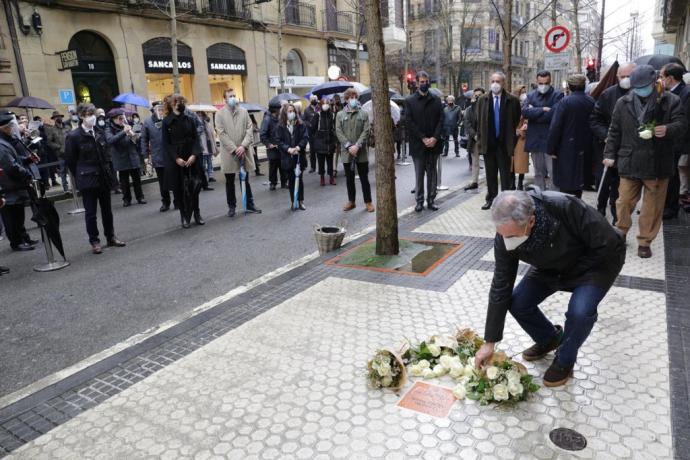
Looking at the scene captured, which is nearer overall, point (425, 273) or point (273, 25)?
point (425, 273)

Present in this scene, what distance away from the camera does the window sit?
93.9 ft

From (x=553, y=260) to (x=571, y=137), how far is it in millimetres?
4430

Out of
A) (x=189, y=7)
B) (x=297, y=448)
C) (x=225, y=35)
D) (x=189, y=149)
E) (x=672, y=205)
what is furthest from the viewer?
(x=225, y=35)

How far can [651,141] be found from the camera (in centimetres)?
538

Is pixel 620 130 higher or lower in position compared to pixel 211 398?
higher

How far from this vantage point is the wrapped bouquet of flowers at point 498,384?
3.04 meters

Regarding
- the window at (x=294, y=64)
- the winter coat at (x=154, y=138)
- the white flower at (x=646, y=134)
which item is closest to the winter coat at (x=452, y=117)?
the winter coat at (x=154, y=138)

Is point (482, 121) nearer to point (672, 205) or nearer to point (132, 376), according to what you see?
point (672, 205)

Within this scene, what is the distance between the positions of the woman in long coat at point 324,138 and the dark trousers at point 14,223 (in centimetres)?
621

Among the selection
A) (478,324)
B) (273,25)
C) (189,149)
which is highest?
(273,25)

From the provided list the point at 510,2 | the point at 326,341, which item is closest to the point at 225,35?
the point at 510,2

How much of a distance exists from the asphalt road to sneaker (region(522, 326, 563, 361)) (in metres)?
3.14

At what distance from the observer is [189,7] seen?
Answer: 71.3ft

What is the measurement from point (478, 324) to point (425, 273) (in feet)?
4.40
